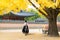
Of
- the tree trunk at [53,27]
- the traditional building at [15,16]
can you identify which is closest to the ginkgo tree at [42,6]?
the tree trunk at [53,27]

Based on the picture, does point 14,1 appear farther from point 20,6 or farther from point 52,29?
point 52,29

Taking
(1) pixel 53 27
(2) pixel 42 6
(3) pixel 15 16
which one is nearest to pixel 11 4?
(2) pixel 42 6

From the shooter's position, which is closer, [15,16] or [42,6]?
[42,6]

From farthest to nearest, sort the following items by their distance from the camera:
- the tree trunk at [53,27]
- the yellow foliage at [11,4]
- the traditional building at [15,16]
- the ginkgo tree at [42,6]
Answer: the traditional building at [15,16], the tree trunk at [53,27], the yellow foliage at [11,4], the ginkgo tree at [42,6]

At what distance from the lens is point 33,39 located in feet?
54.6

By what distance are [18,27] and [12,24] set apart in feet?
5.86

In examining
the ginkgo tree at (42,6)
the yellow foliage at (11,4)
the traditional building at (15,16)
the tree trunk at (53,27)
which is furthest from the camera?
the traditional building at (15,16)

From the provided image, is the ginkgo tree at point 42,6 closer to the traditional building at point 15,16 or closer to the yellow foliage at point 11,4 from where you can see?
the yellow foliage at point 11,4

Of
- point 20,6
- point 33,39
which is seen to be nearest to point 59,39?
point 33,39

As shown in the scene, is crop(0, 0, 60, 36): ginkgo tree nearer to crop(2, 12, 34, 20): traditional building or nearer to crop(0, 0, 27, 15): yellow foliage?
crop(0, 0, 27, 15): yellow foliage

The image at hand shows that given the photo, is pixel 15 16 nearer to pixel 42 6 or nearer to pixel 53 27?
pixel 53 27

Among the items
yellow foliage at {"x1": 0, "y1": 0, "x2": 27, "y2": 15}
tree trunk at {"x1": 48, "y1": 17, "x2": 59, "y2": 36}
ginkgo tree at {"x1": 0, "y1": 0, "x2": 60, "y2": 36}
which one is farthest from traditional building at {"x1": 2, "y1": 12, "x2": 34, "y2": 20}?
tree trunk at {"x1": 48, "y1": 17, "x2": 59, "y2": 36}

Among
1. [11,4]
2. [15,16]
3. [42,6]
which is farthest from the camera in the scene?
[15,16]

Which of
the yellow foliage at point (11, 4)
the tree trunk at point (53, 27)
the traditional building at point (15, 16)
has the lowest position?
the tree trunk at point (53, 27)
